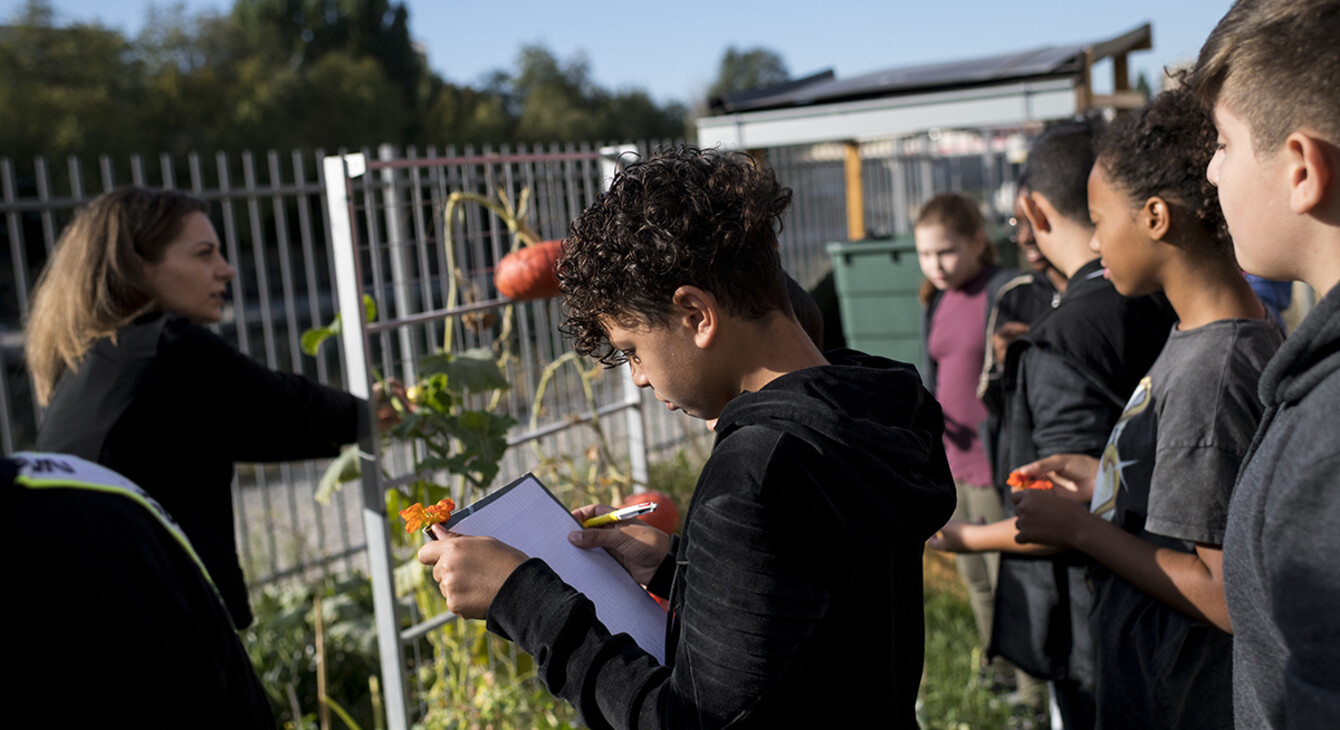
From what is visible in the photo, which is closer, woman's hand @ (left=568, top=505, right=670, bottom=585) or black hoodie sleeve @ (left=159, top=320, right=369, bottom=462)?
woman's hand @ (left=568, top=505, right=670, bottom=585)

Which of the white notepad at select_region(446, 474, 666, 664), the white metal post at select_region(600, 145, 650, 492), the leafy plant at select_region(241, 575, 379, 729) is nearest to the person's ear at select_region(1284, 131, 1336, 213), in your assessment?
the white notepad at select_region(446, 474, 666, 664)

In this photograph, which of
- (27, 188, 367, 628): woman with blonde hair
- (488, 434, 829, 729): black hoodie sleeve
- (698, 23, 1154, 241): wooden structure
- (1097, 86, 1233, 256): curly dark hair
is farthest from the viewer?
(698, 23, 1154, 241): wooden structure

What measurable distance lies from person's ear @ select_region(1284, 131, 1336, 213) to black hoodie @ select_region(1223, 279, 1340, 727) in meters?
0.10

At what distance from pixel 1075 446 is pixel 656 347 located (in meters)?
1.23

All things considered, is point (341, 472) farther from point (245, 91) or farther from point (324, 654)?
point (245, 91)

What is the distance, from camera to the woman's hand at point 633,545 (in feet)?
4.85

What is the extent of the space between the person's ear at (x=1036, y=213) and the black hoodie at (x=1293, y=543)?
→ 60.3 inches

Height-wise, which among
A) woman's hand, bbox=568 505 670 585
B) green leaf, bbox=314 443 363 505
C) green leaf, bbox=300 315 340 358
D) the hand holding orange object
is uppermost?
green leaf, bbox=300 315 340 358

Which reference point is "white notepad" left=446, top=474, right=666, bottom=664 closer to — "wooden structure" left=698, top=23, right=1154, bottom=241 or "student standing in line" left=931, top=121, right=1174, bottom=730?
"student standing in line" left=931, top=121, right=1174, bottom=730

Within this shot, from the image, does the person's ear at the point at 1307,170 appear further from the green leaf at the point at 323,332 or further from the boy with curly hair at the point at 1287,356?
the green leaf at the point at 323,332

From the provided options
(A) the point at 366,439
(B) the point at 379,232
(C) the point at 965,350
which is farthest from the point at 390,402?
(B) the point at 379,232

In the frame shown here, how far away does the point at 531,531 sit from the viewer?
1.36m

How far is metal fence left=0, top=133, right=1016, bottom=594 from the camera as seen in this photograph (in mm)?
3926

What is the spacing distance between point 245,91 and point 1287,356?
116ft
